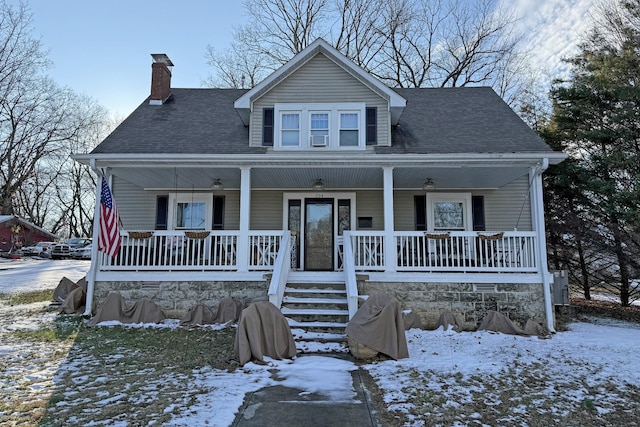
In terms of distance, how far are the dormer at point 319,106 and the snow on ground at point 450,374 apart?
16.0 feet

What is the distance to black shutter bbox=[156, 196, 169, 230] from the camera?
11172mm

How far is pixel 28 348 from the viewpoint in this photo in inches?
241

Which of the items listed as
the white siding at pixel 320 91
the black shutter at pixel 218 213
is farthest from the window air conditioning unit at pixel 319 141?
the black shutter at pixel 218 213

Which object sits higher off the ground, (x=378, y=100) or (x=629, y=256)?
(x=378, y=100)

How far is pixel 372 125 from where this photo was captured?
994 cm

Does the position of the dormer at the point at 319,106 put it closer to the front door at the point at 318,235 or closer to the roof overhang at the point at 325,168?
the roof overhang at the point at 325,168

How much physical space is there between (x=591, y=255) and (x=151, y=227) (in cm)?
1310

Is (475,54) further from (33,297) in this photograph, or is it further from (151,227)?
(33,297)

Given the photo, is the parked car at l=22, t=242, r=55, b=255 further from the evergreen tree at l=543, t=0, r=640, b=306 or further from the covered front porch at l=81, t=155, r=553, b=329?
the evergreen tree at l=543, t=0, r=640, b=306

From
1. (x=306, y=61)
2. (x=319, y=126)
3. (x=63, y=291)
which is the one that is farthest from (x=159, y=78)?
(x=63, y=291)

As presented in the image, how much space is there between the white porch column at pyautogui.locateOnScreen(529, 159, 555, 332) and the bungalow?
3cm

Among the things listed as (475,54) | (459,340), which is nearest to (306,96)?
(459,340)

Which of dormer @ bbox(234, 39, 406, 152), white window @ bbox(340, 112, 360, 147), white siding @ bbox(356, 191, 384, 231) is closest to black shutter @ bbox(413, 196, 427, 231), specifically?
white siding @ bbox(356, 191, 384, 231)

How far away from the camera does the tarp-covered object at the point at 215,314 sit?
26.7 feet
